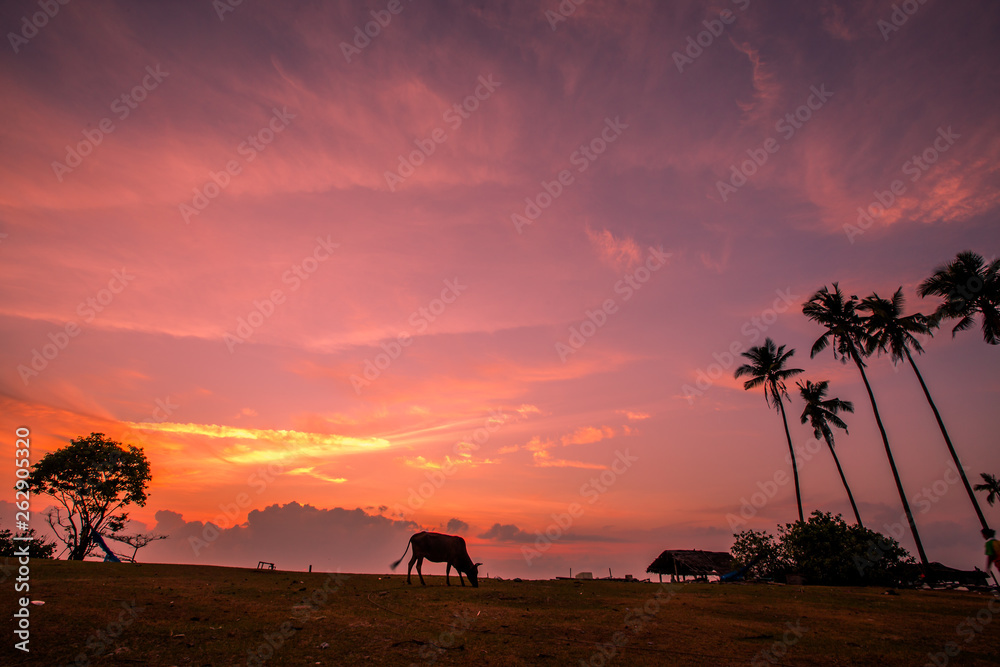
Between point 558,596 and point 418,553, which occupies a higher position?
point 418,553

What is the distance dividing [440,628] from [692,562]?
43552mm

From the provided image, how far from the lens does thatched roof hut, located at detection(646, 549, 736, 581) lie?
45.8m

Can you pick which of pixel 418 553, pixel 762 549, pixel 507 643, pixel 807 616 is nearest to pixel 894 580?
pixel 762 549

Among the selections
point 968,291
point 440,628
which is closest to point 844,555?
point 968,291

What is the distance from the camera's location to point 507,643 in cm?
1046

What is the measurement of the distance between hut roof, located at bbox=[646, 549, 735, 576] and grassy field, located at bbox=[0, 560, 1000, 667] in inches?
1201

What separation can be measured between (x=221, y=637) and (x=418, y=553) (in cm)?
1240

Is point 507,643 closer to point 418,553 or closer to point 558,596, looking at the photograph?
point 558,596

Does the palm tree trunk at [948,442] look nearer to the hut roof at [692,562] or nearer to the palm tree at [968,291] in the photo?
the palm tree at [968,291]

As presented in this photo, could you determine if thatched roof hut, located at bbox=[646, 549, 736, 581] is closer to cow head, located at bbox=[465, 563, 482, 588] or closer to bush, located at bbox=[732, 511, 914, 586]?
bush, located at bbox=[732, 511, 914, 586]

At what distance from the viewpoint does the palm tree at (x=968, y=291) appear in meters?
30.4

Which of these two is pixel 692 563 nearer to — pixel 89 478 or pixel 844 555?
pixel 844 555

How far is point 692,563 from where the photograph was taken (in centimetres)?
4625

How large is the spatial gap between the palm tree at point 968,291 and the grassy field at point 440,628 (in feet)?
73.9
